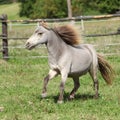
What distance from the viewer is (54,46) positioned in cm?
757

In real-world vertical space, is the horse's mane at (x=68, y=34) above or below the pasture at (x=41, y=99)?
above

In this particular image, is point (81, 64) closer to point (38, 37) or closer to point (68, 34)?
point (68, 34)

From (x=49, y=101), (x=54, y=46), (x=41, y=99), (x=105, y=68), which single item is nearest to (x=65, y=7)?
(x=105, y=68)

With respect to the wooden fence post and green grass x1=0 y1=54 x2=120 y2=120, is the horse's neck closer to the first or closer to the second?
green grass x1=0 y1=54 x2=120 y2=120

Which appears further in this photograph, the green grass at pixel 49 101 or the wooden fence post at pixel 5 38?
the wooden fence post at pixel 5 38

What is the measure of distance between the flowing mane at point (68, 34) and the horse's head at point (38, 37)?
34cm

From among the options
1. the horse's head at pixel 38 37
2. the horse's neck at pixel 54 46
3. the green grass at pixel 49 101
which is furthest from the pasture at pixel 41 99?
the horse's head at pixel 38 37

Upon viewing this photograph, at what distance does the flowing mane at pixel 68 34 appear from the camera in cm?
777

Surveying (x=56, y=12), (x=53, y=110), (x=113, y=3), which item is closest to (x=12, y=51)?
(x=53, y=110)

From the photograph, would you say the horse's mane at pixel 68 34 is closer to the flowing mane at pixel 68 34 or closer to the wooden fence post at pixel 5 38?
the flowing mane at pixel 68 34

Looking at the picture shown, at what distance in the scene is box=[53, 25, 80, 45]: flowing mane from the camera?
7.77 m

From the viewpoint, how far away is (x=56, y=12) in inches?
2080

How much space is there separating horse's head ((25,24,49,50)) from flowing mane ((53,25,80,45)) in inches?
13.6

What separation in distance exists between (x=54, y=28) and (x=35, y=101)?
1320 millimetres
